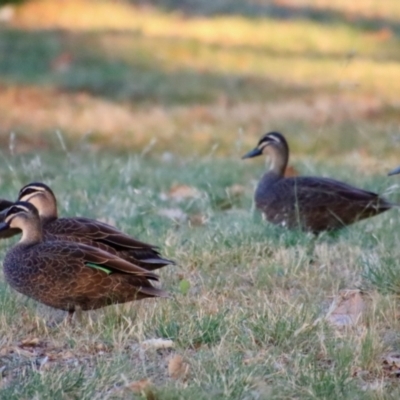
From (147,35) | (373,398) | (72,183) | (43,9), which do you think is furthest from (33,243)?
(43,9)

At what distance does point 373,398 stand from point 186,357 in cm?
91

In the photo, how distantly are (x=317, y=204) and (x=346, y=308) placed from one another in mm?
2014

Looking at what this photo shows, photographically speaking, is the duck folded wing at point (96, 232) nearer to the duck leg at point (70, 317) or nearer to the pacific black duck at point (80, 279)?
the pacific black duck at point (80, 279)

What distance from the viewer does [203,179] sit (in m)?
9.82

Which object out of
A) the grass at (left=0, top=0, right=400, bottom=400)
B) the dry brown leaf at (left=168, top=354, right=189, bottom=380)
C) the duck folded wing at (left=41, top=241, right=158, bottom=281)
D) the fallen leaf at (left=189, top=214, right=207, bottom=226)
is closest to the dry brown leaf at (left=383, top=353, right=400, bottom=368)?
the grass at (left=0, top=0, right=400, bottom=400)

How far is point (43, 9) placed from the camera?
23156 millimetres

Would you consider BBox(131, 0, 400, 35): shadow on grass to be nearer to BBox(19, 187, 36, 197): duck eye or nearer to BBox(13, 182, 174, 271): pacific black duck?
BBox(19, 187, 36, 197): duck eye

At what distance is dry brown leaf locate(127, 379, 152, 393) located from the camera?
4.24m

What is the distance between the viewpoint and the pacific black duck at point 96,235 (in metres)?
5.79

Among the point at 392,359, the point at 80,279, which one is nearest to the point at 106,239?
the point at 80,279

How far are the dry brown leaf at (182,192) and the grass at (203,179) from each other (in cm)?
5

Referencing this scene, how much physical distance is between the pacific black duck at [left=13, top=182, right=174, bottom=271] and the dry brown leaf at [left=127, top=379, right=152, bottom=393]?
142 centimetres

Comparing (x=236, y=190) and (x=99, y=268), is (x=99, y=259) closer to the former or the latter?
(x=99, y=268)

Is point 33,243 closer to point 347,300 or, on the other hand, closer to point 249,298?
point 249,298
